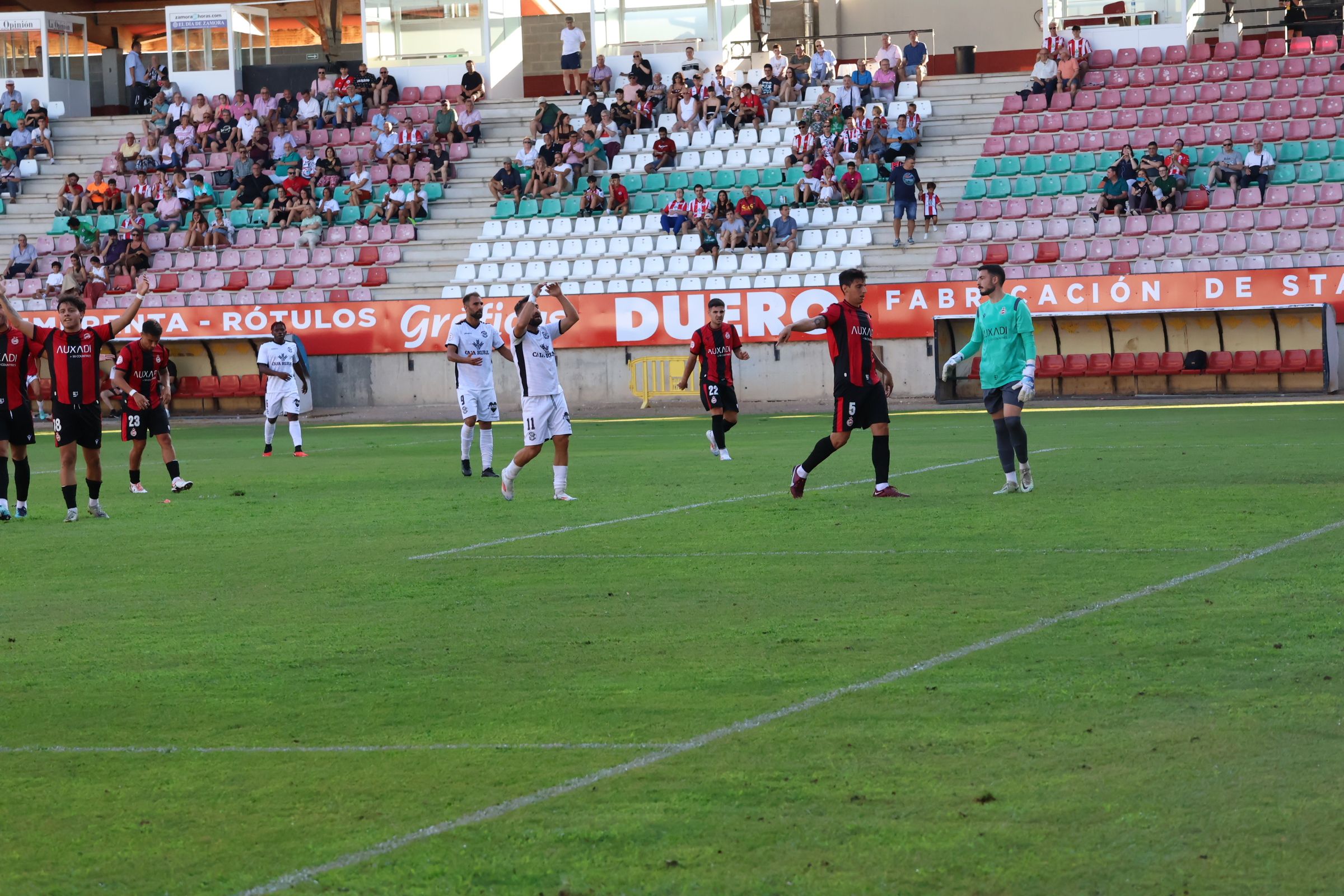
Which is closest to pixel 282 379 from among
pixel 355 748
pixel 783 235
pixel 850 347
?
pixel 850 347

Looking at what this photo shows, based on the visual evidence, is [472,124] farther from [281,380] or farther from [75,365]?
[75,365]

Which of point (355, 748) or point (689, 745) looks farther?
point (355, 748)

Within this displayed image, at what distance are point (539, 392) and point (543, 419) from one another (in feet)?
0.88

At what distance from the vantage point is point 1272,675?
6.88 meters

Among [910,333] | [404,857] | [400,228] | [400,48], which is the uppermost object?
[400,48]

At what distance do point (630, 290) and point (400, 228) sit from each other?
685 cm

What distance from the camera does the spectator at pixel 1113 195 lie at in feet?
110

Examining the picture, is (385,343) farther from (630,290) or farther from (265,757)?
(265,757)

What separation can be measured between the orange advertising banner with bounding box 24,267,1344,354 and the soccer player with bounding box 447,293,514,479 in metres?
9.09

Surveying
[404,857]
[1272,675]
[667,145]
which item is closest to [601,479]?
[1272,675]

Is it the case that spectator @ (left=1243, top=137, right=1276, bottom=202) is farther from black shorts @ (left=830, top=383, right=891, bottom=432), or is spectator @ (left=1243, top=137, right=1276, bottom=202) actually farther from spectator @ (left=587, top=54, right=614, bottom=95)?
black shorts @ (left=830, top=383, right=891, bottom=432)

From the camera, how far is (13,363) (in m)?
15.2

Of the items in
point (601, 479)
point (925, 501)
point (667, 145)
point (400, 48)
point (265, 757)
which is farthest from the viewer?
point (400, 48)

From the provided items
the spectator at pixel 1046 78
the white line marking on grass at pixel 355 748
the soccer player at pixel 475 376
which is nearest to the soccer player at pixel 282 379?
the soccer player at pixel 475 376
